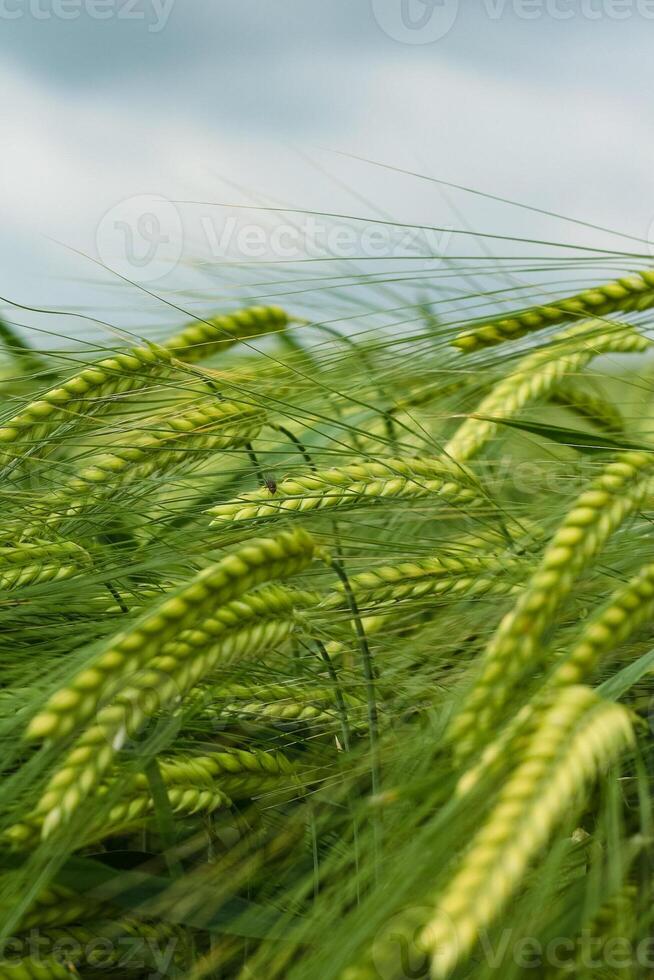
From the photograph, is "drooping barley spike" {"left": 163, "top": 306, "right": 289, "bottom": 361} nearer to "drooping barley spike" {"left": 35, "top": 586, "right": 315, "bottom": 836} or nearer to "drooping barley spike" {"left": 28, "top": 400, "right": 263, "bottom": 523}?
"drooping barley spike" {"left": 28, "top": 400, "right": 263, "bottom": 523}

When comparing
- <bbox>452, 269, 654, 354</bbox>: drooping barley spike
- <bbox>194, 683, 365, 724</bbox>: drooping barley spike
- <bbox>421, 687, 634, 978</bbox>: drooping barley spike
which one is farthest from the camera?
<bbox>452, 269, 654, 354</bbox>: drooping barley spike

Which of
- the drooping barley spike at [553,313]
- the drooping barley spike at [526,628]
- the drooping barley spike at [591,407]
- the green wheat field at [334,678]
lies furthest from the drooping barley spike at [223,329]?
the drooping barley spike at [526,628]

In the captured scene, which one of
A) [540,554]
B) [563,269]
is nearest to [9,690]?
[540,554]

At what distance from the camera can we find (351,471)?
58 centimetres

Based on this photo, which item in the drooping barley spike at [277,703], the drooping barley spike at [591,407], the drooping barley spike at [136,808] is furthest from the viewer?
the drooping barley spike at [591,407]

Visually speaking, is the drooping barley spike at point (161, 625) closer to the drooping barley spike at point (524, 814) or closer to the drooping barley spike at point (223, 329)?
the drooping barley spike at point (524, 814)

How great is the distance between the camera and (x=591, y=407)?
0.92m

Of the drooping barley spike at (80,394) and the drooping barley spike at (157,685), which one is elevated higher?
the drooping barley spike at (80,394)

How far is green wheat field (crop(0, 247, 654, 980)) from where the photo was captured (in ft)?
1.12

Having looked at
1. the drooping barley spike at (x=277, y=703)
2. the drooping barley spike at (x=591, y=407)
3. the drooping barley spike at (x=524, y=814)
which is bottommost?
the drooping barley spike at (x=277, y=703)

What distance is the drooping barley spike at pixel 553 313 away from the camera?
67cm

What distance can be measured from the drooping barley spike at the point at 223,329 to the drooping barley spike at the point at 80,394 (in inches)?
3.0

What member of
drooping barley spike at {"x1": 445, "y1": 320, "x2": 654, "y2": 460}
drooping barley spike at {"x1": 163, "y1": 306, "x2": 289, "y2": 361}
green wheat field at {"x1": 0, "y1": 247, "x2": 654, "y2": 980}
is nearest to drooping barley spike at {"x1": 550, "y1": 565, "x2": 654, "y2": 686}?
green wheat field at {"x1": 0, "y1": 247, "x2": 654, "y2": 980}

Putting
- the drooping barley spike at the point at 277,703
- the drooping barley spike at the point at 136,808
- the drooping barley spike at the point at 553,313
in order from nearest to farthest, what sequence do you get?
the drooping barley spike at the point at 136,808 → the drooping barley spike at the point at 277,703 → the drooping barley spike at the point at 553,313
